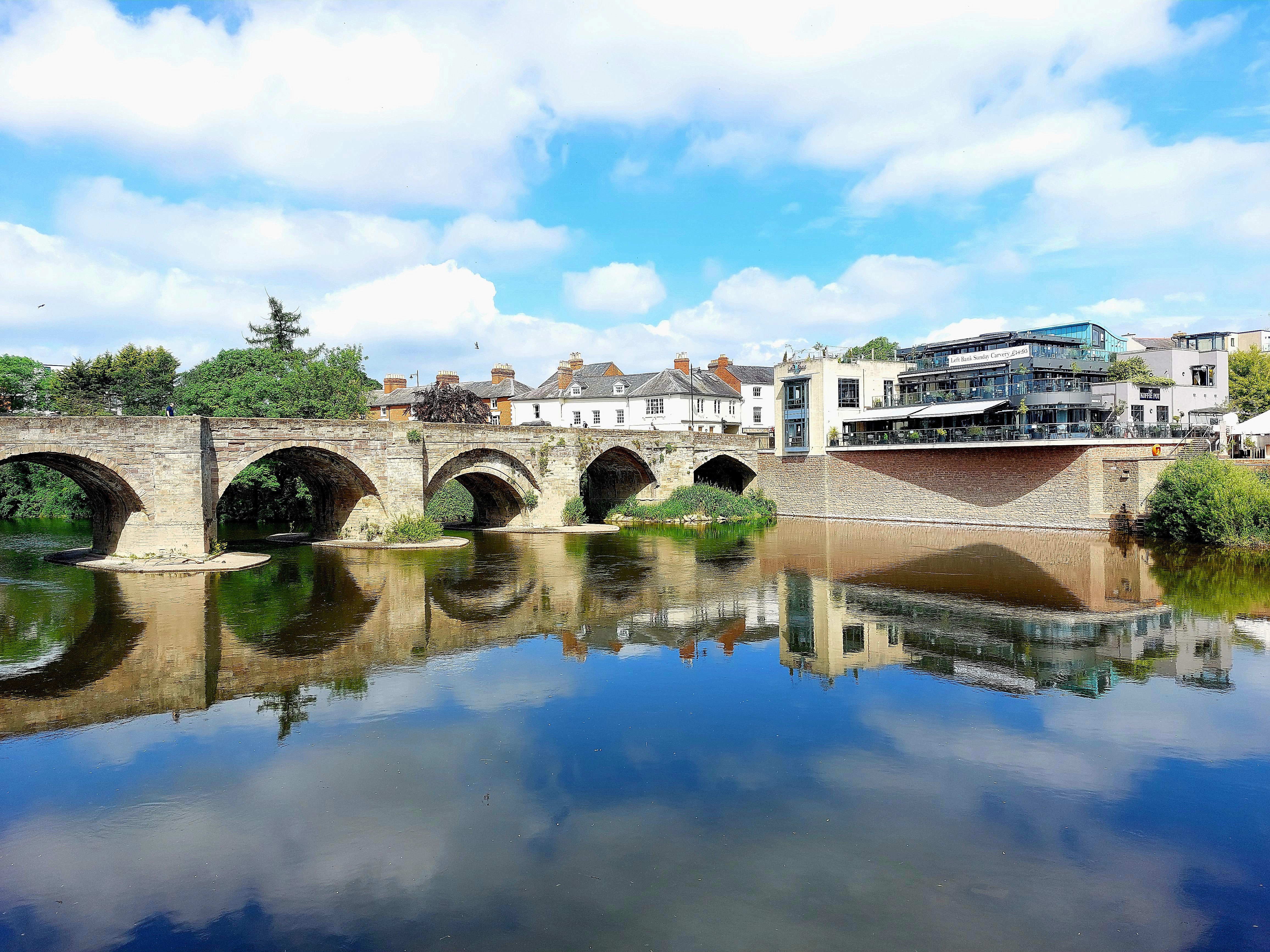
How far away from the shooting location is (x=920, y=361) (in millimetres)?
50688

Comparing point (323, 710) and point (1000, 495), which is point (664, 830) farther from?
point (1000, 495)

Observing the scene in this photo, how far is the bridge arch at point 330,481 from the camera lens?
112ft

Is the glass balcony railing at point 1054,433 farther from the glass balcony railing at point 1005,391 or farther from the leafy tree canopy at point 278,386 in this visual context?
the leafy tree canopy at point 278,386

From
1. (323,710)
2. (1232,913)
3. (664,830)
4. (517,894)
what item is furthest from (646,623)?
(1232,913)

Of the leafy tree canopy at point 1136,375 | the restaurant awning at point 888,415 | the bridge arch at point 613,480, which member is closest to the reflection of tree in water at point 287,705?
the bridge arch at point 613,480

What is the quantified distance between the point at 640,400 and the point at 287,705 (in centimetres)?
5102

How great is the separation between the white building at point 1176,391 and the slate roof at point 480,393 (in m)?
46.0

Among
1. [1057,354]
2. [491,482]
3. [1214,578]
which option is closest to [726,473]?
[491,482]

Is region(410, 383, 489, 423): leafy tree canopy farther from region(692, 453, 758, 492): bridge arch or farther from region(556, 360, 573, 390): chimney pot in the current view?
region(692, 453, 758, 492): bridge arch

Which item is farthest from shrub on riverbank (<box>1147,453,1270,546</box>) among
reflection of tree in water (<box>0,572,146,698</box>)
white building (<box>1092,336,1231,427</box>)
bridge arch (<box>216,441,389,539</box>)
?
reflection of tree in water (<box>0,572,146,698</box>)

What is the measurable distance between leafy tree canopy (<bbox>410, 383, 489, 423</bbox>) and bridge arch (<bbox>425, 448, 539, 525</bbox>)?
35.0ft

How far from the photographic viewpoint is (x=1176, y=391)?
46812 mm

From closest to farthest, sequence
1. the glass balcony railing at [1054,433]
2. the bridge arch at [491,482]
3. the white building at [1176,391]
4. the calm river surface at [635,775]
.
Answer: the calm river surface at [635,775] → the glass balcony railing at [1054,433] → the bridge arch at [491,482] → the white building at [1176,391]

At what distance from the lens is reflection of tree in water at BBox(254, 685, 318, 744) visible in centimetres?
1399
